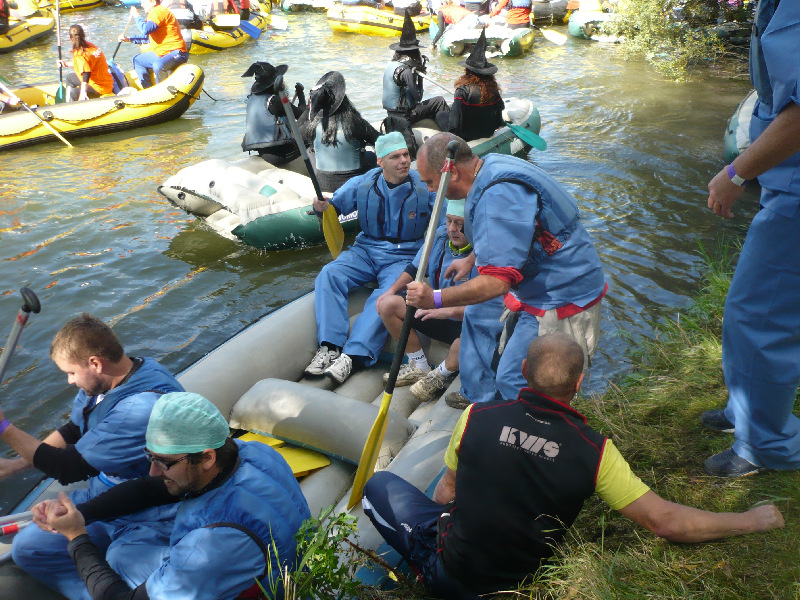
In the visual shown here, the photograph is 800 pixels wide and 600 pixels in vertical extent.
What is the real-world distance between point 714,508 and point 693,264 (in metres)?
4.19

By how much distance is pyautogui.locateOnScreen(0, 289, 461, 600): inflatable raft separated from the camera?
3.02 meters

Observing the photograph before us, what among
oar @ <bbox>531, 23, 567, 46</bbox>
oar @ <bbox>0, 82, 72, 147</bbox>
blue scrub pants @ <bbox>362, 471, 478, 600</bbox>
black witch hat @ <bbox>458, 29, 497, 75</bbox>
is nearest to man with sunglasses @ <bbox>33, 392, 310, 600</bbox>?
blue scrub pants @ <bbox>362, 471, 478, 600</bbox>

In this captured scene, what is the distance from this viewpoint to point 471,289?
272 centimetres

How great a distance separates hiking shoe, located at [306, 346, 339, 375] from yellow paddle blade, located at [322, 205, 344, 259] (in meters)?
1.11

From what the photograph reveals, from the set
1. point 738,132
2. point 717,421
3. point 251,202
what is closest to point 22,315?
point 717,421

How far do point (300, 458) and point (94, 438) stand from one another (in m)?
1.11

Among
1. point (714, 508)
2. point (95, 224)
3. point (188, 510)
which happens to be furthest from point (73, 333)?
point (95, 224)

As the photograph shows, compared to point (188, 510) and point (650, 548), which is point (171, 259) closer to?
point (188, 510)

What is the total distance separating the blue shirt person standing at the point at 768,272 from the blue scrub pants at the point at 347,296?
6.96 ft

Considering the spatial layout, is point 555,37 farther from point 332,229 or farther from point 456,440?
point 456,440

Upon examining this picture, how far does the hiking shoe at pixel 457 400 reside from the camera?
351 cm

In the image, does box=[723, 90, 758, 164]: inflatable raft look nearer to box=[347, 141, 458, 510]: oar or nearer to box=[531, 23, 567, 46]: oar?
box=[347, 141, 458, 510]: oar

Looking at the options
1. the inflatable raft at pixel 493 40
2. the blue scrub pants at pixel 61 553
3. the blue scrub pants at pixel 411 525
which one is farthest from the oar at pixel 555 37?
the blue scrub pants at pixel 61 553

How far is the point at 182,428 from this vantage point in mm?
2141
